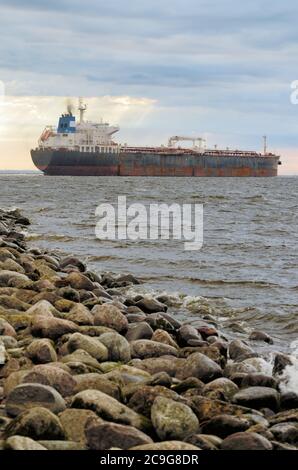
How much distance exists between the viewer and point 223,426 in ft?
14.4

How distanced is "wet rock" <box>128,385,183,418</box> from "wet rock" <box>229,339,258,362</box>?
2.01 m

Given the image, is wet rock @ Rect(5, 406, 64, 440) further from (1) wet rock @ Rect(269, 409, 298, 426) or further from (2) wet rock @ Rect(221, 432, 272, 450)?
(1) wet rock @ Rect(269, 409, 298, 426)

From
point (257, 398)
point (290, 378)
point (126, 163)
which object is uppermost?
point (126, 163)

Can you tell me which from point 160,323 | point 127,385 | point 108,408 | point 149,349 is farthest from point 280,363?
→ point 108,408

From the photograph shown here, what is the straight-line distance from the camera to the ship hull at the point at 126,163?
80438 millimetres

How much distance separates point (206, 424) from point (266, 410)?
0.79 m

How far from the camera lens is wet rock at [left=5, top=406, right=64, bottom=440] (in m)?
3.92

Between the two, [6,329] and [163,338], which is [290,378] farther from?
[6,329]

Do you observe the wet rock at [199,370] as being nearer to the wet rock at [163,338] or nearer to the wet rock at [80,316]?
the wet rock at [163,338]

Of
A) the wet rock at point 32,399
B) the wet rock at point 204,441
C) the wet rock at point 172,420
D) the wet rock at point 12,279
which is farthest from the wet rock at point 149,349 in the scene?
the wet rock at point 12,279

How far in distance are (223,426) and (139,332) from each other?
2.44 meters

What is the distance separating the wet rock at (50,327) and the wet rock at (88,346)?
33 cm

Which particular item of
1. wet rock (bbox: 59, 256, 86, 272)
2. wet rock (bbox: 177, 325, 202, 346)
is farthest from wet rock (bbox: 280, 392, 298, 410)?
wet rock (bbox: 59, 256, 86, 272)

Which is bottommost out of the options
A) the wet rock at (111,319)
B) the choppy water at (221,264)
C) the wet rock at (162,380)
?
the choppy water at (221,264)
